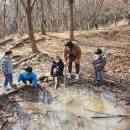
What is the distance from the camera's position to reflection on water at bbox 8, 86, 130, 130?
785 centimetres

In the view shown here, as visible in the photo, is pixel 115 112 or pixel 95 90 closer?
pixel 115 112

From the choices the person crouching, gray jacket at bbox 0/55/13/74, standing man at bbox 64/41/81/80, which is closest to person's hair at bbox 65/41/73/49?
standing man at bbox 64/41/81/80

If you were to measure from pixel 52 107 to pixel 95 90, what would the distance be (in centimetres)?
177

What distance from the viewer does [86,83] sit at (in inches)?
416

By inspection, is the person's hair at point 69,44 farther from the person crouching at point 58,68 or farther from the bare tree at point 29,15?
the bare tree at point 29,15

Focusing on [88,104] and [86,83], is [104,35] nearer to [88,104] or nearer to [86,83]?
[86,83]

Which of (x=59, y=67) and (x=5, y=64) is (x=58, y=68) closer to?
(x=59, y=67)

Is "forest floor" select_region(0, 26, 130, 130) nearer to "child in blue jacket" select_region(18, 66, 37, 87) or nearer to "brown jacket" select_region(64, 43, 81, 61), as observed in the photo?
"child in blue jacket" select_region(18, 66, 37, 87)

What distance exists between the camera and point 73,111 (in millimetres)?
8633

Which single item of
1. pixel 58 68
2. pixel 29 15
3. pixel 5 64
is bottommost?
pixel 58 68

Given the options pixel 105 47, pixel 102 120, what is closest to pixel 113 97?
pixel 102 120

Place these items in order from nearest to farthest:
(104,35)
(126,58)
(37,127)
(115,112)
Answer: (37,127) < (115,112) < (126,58) < (104,35)

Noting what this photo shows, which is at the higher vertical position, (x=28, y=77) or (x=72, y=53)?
(x=72, y=53)

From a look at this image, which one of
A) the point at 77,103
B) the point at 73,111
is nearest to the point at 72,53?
the point at 77,103
